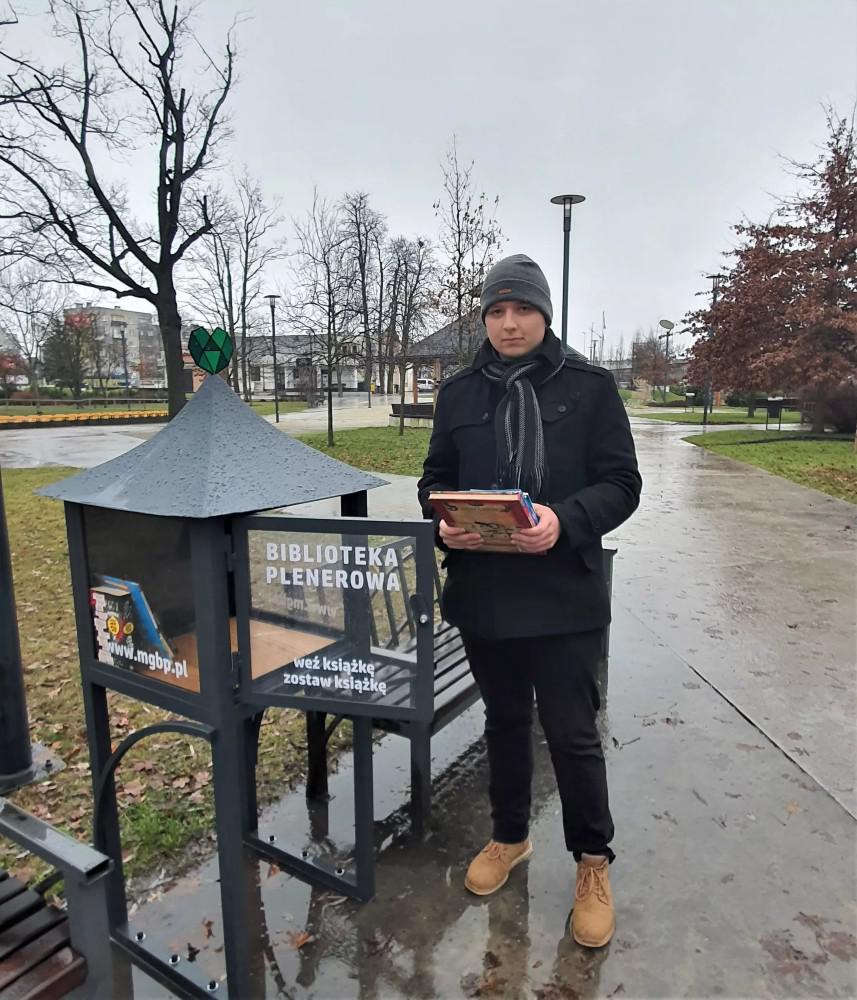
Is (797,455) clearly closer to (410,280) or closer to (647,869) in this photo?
(647,869)

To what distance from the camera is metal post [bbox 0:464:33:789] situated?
305cm

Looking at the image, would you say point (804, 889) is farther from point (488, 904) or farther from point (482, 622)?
point (482, 622)

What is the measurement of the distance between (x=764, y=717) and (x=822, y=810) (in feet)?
2.79

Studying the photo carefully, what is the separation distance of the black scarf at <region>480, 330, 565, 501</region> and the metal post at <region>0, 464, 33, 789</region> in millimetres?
2216

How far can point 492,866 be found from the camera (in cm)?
241

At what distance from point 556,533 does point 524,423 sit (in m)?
0.34

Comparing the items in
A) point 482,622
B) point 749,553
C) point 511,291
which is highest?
point 511,291

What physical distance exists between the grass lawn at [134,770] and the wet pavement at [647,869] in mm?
219

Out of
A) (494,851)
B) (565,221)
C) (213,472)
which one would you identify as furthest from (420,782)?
(565,221)

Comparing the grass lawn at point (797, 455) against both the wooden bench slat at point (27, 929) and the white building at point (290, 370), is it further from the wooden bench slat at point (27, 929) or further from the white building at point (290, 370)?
the white building at point (290, 370)

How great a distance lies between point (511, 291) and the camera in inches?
80.5

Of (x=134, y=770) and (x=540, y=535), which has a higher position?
(x=540, y=535)

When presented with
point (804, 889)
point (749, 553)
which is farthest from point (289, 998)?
point (749, 553)

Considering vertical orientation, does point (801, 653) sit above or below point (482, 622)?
below
